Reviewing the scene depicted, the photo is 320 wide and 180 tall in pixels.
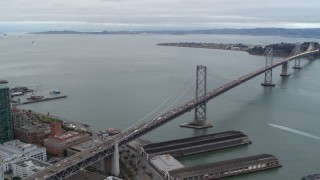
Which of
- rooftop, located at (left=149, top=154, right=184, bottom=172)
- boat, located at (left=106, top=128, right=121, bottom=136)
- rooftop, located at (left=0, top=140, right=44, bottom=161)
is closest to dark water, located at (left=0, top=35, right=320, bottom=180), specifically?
rooftop, located at (left=149, top=154, right=184, bottom=172)

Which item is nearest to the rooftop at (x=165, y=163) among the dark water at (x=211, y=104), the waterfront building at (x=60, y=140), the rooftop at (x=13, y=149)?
the dark water at (x=211, y=104)

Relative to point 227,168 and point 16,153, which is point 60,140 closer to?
point 16,153

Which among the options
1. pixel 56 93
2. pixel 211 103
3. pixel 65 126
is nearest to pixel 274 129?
pixel 211 103

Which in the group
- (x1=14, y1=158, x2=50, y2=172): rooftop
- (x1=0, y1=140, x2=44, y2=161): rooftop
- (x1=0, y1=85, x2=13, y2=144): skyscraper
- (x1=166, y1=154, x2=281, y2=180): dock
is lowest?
(x1=166, y1=154, x2=281, y2=180): dock

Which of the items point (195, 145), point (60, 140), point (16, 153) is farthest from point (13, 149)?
point (195, 145)

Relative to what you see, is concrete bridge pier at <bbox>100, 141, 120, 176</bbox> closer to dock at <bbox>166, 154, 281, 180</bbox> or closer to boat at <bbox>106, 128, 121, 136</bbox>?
dock at <bbox>166, 154, 281, 180</bbox>

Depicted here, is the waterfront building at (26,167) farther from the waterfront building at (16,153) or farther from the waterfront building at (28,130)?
the waterfront building at (28,130)
